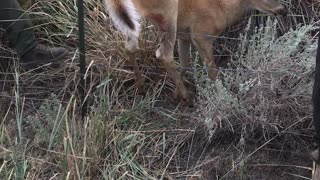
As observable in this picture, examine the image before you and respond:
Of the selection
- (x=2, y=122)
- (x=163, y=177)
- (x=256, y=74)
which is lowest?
(x=163, y=177)

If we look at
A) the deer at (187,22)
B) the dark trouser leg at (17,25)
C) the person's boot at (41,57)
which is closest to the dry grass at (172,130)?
the deer at (187,22)

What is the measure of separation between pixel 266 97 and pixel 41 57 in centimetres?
181

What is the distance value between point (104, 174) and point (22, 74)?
4.46 feet

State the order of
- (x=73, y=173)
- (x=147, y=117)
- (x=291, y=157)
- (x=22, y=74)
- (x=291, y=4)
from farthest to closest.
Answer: (x=291, y=4)
(x=22, y=74)
(x=147, y=117)
(x=291, y=157)
(x=73, y=173)

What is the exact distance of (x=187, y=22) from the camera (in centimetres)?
481

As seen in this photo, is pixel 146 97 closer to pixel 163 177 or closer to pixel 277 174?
pixel 163 177

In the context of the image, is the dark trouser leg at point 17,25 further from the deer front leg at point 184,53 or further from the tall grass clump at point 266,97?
the tall grass clump at point 266,97

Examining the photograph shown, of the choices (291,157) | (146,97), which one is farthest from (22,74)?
(291,157)

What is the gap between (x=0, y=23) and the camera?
5090 mm

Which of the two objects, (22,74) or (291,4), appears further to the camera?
(291,4)

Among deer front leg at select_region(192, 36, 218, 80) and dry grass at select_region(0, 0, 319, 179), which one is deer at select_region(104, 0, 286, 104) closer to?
deer front leg at select_region(192, 36, 218, 80)

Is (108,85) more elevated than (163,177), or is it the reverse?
(108,85)

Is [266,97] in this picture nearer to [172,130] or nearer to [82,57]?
[172,130]

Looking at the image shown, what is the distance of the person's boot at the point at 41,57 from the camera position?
497 cm
